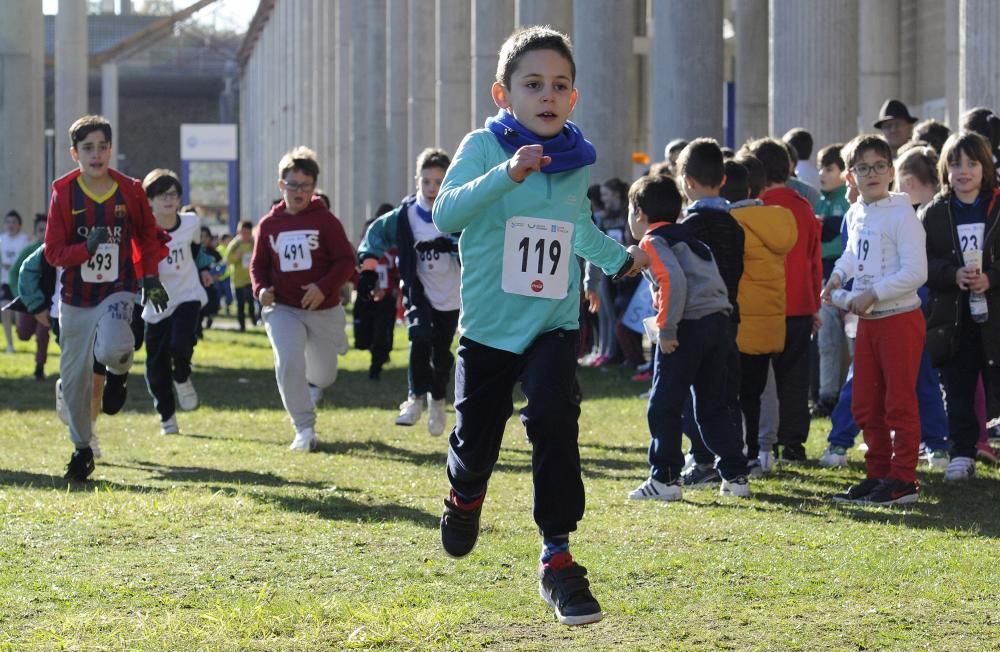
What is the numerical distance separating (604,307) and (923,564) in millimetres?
11710

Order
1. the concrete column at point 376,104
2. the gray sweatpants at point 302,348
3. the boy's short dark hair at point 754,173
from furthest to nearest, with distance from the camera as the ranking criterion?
the concrete column at point 376,104, the gray sweatpants at point 302,348, the boy's short dark hair at point 754,173

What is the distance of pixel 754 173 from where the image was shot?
9891 millimetres

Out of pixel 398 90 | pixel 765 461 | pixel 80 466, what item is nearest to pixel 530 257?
pixel 765 461

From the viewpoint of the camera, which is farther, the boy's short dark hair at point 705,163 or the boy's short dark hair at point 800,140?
the boy's short dark hair at point 800,140

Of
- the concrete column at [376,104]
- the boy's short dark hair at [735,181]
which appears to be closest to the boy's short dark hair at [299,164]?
the boy's short dark hair at [735,181]

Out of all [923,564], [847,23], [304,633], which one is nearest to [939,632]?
[923,564]

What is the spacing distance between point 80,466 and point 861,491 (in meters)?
4.30

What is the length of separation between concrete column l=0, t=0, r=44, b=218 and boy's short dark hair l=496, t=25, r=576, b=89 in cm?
3070

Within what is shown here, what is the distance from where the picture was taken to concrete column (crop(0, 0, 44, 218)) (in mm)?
35406

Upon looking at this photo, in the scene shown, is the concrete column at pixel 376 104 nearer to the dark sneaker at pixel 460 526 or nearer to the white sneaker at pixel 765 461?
the white sneaker at pixel 765 461

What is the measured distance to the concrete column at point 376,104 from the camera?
151 feet

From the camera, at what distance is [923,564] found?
22.9ft

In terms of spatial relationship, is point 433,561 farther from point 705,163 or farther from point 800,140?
point 800,140

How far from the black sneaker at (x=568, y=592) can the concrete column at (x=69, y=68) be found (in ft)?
123
